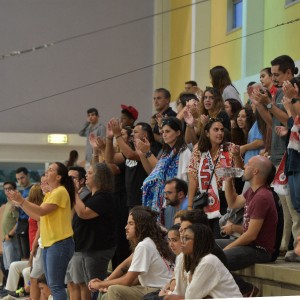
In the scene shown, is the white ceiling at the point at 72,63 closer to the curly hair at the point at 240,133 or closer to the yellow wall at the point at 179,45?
the yellow wall at the point at 179,45

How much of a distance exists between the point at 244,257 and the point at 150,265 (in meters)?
0.77

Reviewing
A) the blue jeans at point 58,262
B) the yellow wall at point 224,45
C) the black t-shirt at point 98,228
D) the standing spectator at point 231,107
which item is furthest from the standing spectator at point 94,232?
the yellow wall at point 224,45

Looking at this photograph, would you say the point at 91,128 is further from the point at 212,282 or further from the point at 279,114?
the point at 212,282

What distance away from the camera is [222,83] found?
10148 mm

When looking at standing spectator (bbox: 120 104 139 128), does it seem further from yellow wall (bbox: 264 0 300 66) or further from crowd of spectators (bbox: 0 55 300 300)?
yellow wall (bbox: 264 0 300 66)

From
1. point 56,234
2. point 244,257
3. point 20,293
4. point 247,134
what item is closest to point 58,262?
point 56,234

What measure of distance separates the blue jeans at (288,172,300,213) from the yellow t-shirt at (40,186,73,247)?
2.09 meters

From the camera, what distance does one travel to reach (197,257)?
6195mm

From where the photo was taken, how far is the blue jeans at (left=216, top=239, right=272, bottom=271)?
7.11 m

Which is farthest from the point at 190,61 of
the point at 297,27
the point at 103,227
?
the point at 103,227

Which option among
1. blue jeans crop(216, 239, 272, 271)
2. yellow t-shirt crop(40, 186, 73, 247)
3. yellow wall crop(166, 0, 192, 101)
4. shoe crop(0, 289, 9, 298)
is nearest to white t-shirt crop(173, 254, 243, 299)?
blue jeans crop(216, 239, 272, 271)

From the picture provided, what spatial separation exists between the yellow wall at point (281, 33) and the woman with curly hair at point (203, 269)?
583cm

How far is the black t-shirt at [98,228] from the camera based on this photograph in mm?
8703

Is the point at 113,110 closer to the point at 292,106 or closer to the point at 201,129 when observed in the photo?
the point at 201,129
